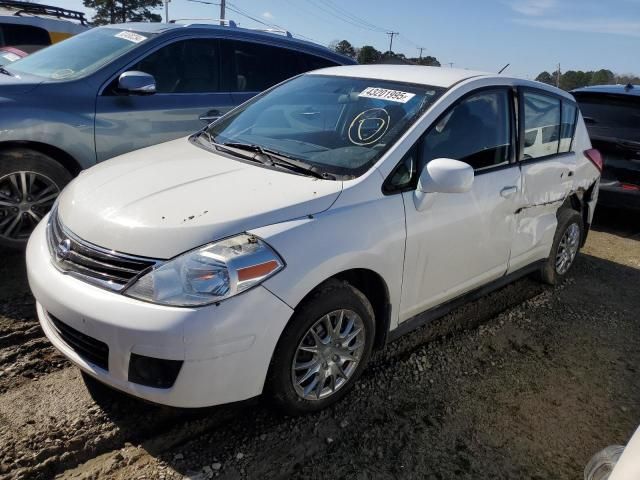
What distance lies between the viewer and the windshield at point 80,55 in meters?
4.18

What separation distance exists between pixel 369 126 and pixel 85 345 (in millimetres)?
1823

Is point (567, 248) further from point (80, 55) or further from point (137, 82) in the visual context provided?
point (80, 55)

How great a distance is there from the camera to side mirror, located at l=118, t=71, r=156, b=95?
4.00 metres

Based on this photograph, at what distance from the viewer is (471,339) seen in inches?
139

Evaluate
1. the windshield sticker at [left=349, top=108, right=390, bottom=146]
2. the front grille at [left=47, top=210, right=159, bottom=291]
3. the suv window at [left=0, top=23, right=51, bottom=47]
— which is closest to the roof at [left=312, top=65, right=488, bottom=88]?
the windshield sticker at [left=349, top=108, right=390, bottom=146]

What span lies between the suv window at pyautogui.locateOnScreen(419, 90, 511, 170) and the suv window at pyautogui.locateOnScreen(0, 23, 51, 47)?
8440 mm

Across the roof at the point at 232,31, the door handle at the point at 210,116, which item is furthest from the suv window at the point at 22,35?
the door handle at the point at 210,116

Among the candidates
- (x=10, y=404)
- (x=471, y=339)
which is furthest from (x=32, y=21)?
(x=471, y=339)

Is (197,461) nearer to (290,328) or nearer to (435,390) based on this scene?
(290,328)

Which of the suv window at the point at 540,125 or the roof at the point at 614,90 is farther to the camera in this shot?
the roof at the point at 614,90

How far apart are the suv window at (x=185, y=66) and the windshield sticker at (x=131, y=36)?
0.18 m

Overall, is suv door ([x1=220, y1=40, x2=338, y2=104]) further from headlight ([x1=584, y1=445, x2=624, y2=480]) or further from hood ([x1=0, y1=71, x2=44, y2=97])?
headlight ([x1=584, y1=445, x2=624, y2=480])

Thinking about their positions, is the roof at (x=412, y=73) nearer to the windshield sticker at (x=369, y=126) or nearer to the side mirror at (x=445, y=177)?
the windshield sticker at (x=369, y=126)

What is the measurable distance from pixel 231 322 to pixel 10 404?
1.31 m
